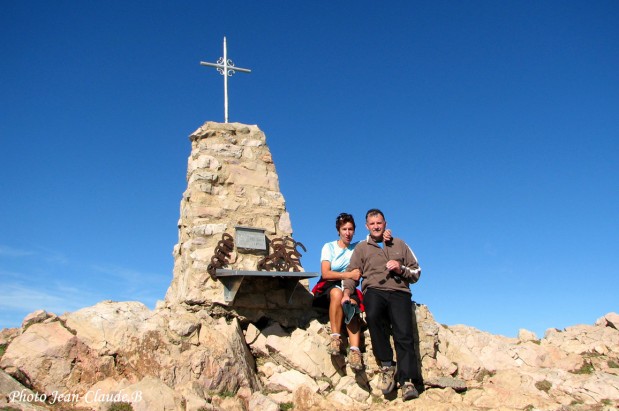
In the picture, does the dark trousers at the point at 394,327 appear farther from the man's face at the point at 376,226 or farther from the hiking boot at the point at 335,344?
the man's face at the point at 376,226

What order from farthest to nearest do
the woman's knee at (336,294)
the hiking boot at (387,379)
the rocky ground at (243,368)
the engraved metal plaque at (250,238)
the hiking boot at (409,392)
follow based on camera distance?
the engraved metal plaque at (250,238)
the woman's knee at (336,294)
the hiking boot at (387,379)
the hiking boot at (409,392)
the rocky ground at (243,368)

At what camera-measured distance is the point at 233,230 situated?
7891 mm

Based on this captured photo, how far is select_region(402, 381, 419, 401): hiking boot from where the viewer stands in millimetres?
6082

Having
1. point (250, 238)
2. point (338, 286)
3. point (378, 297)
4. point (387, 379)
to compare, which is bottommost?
point (387, 379)

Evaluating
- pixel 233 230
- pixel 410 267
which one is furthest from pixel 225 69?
pixel 410 267

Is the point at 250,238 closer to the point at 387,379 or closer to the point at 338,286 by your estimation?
the point at 338,286

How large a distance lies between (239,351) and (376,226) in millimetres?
2172

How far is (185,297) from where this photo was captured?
7.29 meters

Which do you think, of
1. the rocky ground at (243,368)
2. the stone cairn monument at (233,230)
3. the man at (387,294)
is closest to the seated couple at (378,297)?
→ the man at (387,294)

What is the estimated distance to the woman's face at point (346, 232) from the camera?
7148 mm

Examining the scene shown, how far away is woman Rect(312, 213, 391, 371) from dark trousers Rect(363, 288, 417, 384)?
0.21m

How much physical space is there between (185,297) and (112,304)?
90cm

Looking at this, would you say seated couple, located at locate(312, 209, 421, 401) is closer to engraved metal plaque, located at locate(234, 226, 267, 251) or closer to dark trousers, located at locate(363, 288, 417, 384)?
dark trousers, located at locate(363, 288, 417, 384)

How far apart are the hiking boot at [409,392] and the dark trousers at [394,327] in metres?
0.06
